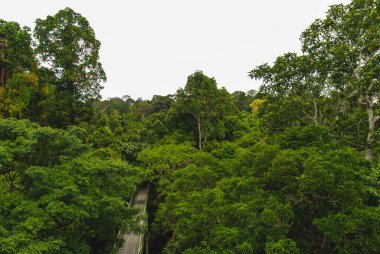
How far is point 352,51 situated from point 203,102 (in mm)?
15780

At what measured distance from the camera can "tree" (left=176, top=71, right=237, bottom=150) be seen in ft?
88.4

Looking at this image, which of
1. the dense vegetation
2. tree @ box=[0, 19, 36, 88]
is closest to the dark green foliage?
the dense vegetation

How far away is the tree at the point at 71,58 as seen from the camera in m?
20.9

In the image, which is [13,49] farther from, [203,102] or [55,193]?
[55,193]

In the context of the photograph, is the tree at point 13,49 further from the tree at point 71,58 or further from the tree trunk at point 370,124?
the tree trunk at point 370,124

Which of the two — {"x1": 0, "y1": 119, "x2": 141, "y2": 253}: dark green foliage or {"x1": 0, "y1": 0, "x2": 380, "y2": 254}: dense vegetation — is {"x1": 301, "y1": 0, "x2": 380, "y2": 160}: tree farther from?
{"x1": 0, "y1": 119, "x2": 141, "y2": 253}: dark green foliage

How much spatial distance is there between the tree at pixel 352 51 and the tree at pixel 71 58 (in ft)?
48.4

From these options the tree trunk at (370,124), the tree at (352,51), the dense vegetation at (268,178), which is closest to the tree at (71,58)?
the dense vegetation at (268,178)

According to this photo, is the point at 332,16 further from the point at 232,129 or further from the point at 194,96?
the point at 232,129

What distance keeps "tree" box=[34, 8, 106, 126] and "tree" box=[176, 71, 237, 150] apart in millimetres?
7904

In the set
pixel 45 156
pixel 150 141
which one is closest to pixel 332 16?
pixel 45 156

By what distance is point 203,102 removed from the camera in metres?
27.0

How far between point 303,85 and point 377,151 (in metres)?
4.27

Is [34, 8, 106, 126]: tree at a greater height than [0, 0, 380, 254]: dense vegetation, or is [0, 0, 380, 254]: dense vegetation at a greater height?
[34, 8, 106, 126]: tree
